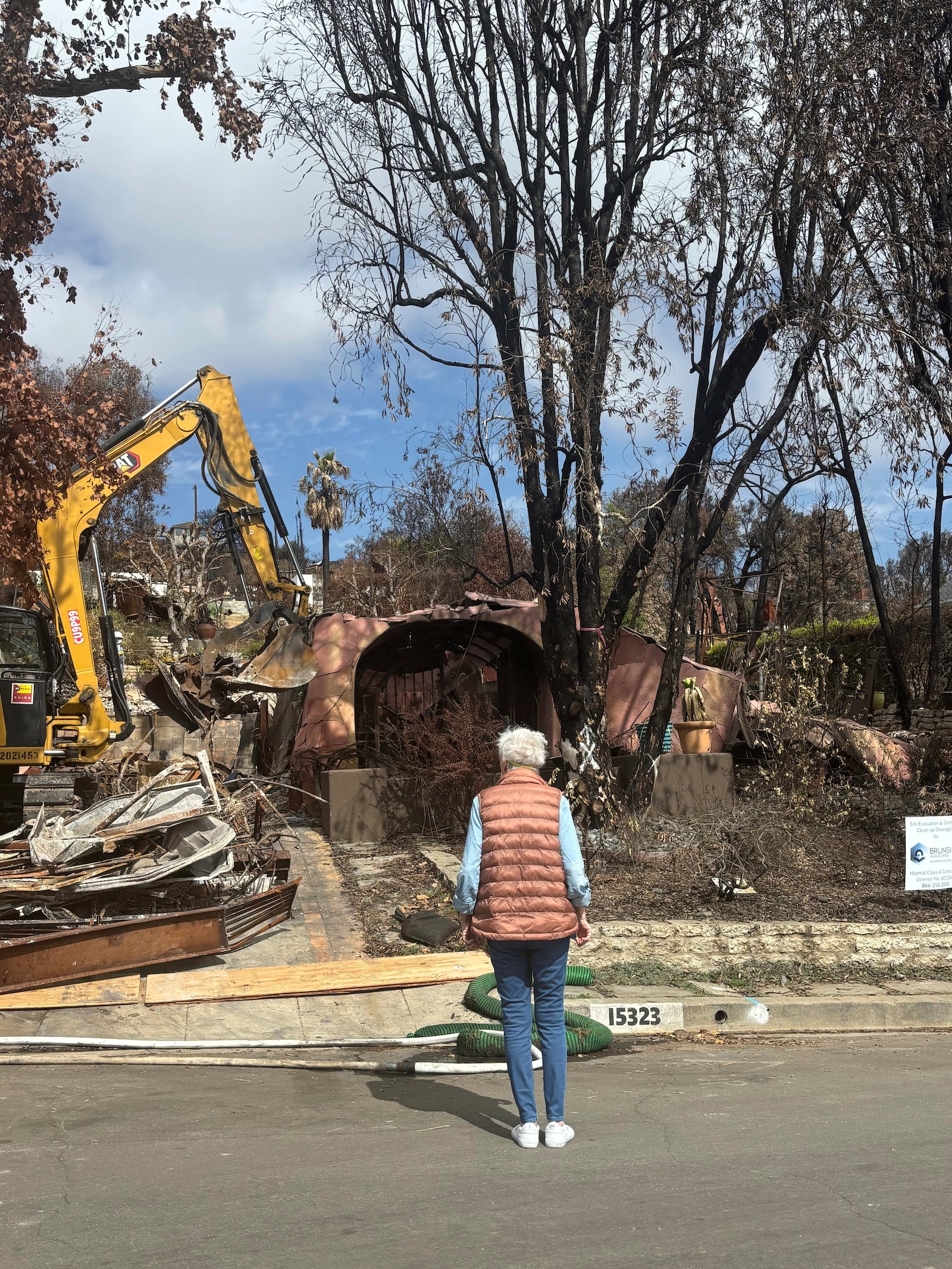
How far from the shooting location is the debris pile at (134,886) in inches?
300

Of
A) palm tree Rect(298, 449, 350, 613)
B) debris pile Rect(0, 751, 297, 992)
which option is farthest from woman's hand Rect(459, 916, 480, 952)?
palm tree Rect(298, 449, 350, 613)

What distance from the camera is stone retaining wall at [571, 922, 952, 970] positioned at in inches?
325

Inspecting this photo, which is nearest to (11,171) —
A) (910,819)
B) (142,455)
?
(142,455)

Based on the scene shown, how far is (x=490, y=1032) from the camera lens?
655cm

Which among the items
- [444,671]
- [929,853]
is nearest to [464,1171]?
[929,853]

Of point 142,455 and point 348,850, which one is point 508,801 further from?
point 142,455

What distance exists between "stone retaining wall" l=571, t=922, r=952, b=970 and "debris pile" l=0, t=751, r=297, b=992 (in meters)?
2.88

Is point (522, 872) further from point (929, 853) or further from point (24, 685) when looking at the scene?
point (24, 685)

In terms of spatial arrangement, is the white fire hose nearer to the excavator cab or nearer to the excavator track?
the excavator track

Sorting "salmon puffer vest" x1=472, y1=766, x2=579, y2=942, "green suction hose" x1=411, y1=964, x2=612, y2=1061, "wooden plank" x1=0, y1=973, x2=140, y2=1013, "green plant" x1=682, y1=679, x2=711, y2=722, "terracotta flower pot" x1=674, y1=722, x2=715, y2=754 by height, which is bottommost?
"green suction hose" x1=411, y1=964, x2=612, y2=1061

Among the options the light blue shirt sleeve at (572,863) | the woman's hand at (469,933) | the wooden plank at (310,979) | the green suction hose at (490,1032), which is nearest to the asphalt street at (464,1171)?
the green suction hose at (490,1032)

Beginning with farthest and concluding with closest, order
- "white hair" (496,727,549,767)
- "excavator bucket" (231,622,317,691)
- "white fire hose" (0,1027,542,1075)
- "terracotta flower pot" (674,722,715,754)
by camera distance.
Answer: "terracotta flower pot" (674,722,715,754), "excavator bucket" (231,622,317,691), "white fire hose" (0,1027,542,1075), "white hair" (496,727,549,767)

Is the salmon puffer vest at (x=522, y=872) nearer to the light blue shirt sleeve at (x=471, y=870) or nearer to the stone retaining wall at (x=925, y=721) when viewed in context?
the light blue shirt sleeve at (x=471, y=870)

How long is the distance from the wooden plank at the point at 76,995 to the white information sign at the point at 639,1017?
10.5ft
